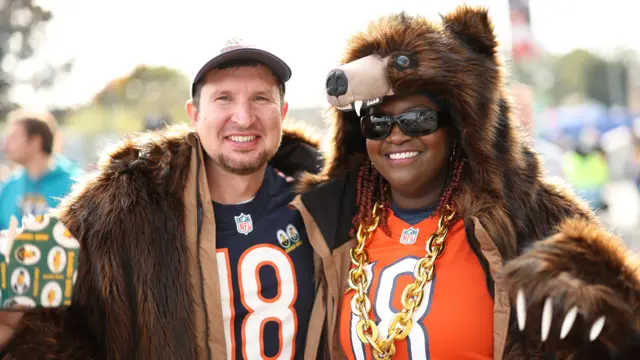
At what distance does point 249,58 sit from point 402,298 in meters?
1.32

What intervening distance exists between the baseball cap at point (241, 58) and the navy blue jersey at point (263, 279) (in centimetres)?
63

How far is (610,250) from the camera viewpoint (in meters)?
1.97

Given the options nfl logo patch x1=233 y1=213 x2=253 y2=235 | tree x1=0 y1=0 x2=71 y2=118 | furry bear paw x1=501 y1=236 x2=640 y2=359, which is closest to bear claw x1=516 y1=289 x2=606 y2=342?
furry bear paw x1=501 y1=236 x2=640 y2=359

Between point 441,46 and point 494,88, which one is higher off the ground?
point 441,46

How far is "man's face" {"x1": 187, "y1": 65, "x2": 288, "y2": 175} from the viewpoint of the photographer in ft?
9.57

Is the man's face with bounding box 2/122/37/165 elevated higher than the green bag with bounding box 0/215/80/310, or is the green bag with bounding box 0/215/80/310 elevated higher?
the man's face with bounding box 2/122/37/165

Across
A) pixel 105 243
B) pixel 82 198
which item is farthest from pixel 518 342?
pixel 82 198

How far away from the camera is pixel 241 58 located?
2957 millimetres

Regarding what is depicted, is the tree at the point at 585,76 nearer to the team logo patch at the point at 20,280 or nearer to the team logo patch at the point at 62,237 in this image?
the team logo patch at the point at 62,237

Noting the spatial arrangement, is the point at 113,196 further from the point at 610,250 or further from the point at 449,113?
the point at 610,250

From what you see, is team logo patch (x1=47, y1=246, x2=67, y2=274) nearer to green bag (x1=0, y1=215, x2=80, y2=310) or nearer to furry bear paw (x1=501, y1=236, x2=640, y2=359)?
green bag (x1=0, y1=215, x2=80, y2=310)

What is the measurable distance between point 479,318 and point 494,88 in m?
0.95

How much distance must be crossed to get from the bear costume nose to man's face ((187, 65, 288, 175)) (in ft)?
1.41

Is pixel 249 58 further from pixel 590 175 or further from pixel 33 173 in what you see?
pixel 590 175
